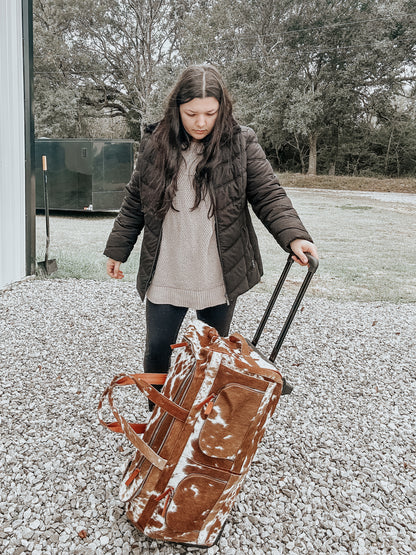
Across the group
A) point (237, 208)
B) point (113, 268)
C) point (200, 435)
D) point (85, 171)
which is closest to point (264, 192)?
point (237, 208)

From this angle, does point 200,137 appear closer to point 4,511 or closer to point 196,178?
point 196,178

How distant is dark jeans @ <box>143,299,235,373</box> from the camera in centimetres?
158

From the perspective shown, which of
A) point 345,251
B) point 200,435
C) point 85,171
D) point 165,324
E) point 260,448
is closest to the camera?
point 200,435

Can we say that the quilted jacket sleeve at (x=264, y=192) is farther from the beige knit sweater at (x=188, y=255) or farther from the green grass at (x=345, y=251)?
the green grass at (x=345, y=251)

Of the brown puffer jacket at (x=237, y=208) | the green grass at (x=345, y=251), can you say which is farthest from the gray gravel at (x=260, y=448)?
the green grass at (x=345, y=251)

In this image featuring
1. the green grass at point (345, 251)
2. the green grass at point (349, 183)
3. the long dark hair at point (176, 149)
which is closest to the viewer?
the long dark hair at point (176, 149)

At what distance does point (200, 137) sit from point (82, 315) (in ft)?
8.47

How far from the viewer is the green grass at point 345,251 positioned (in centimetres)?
512

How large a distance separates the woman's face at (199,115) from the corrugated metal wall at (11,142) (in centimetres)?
319

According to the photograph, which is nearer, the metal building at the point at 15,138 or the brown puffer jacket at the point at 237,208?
the brown puffer jacket at the point at 237,208

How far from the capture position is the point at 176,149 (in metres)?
1.47

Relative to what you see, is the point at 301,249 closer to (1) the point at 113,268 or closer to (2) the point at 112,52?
(1) the point at 113,268

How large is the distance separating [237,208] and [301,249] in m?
0.27

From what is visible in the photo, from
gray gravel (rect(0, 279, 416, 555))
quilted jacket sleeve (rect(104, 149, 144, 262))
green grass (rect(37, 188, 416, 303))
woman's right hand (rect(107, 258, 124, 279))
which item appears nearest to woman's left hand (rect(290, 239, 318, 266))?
quilted jacket sleeve (rect(104, 149, 144, 262))
